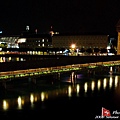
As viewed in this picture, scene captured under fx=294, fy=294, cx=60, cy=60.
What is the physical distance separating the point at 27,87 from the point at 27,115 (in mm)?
7573

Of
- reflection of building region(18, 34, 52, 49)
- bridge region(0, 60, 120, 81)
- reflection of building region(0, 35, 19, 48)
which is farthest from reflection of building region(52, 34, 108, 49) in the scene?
bridge region(0, 60, 120, 81)

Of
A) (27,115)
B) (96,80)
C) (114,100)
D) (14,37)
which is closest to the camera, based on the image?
(27,115)

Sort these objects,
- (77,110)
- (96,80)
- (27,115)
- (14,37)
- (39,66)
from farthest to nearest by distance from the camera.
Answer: (14,37) → (96,80) → (39,66) → (77,110) → (27,115)

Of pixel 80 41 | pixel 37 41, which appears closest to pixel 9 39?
pixel 37 41

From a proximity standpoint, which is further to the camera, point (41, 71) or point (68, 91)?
point (41, 71)

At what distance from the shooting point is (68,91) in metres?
25.0

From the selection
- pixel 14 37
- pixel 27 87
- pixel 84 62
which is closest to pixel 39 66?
pixel 27 87

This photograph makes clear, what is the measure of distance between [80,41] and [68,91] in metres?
46.9

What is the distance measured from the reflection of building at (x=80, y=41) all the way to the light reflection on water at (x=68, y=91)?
36.9 m

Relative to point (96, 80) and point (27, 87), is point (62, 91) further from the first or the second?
point (96, 80)

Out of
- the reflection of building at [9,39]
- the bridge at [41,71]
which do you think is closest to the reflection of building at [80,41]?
the reflection of building at [9,39]

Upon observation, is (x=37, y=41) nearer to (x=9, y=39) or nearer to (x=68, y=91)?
(x=9, y=39)

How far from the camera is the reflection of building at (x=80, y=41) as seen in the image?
69062mm

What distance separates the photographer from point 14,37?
95.8m
